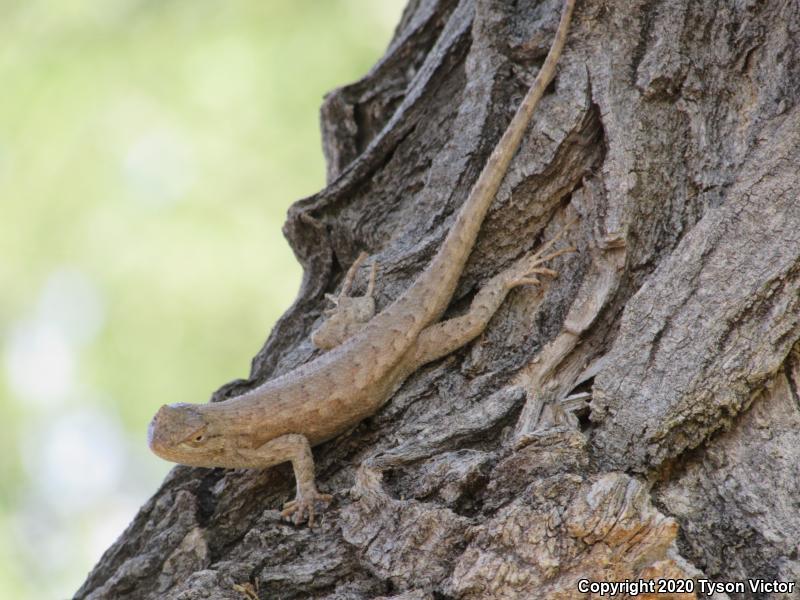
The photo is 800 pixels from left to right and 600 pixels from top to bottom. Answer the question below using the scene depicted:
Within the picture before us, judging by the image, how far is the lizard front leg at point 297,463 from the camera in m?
3.94

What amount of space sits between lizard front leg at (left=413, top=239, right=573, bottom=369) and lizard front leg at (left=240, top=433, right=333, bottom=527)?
0.77 m

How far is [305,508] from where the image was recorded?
397cm

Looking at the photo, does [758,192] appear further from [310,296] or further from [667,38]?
[310,296]

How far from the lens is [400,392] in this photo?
14.5 ft

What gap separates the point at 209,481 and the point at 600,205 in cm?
260

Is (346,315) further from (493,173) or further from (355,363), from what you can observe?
(493,173)

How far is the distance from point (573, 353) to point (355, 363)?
4.82 ft

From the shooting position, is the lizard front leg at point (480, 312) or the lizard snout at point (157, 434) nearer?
the lizard front leg at point (480, 312)

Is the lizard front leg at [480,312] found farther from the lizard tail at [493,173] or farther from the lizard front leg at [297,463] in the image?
the lizard front leg at [297,463]

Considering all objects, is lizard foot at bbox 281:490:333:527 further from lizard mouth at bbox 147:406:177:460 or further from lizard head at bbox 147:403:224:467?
lizard mouth at bbox 147:406:177:460

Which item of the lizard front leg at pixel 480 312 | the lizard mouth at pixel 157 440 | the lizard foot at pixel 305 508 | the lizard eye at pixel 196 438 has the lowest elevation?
the lizard foot at pixel 305 508
